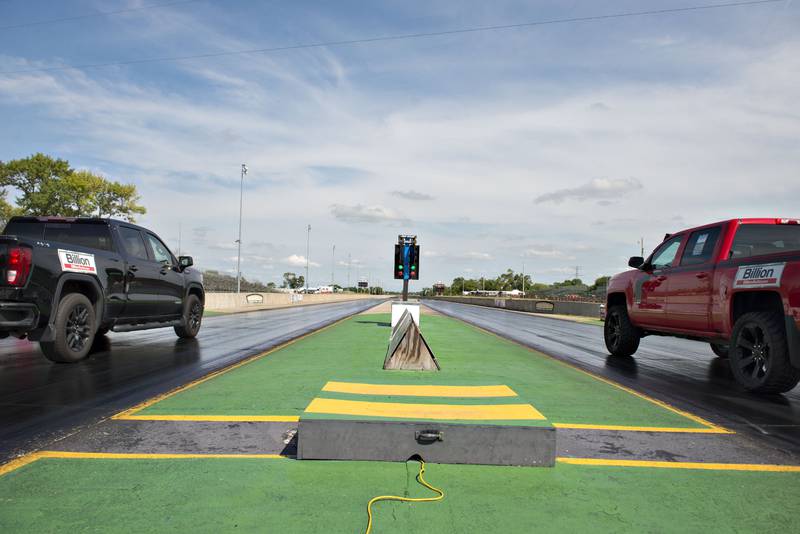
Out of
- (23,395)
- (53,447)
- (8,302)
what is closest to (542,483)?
(53,447)

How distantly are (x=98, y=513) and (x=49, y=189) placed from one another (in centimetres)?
7495

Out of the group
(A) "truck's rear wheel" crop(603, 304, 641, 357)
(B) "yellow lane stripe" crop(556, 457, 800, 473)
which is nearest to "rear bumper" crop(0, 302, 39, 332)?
(B) "yellow lane stripe" crop(556, 457, 800, 473)

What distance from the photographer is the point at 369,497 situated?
318 cm

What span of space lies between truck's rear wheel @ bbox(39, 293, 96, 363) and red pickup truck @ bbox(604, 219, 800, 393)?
9.33 metres

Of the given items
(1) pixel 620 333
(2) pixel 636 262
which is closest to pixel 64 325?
(2) pixel 636 262

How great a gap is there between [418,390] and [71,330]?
5985 mm

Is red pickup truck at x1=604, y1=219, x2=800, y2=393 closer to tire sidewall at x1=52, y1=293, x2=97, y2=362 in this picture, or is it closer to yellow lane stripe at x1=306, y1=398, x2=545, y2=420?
yellow lane stripe at x1=306, y1=398, x2=545, y2=420

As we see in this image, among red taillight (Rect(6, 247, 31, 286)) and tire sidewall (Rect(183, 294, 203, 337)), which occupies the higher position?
red taillight (Rect(6, 247, 31, 286))

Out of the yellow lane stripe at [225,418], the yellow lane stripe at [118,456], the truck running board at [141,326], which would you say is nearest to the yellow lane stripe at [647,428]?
the yellow lane stripe at [225,418]

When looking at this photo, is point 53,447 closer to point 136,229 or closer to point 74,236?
point 74,236

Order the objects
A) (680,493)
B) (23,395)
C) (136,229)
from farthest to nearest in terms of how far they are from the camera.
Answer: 1. (136,229)
2. (23,395)
3. (680,493)

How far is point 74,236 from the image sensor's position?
908cm

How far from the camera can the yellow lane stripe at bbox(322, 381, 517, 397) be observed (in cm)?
518

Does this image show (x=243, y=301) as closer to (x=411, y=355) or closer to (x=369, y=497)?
(x=411, y=355)
